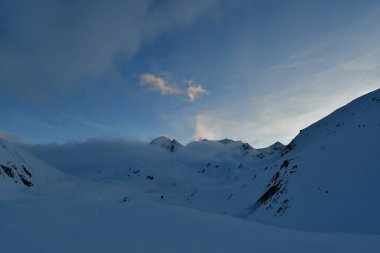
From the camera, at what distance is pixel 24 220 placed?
1319cm

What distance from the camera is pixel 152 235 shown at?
429 inches

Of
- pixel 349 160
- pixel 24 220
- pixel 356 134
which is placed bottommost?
pixel 24 220

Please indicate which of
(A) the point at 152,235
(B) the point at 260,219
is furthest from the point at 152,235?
(B) the point at 260,219

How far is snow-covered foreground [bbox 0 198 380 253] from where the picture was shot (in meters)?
9.58

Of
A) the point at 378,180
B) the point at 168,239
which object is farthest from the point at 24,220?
the point at 378,180

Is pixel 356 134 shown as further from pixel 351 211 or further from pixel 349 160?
pixel 351 211

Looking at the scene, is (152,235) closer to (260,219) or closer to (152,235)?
(152,235)

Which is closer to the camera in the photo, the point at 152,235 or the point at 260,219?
the point at 152,235

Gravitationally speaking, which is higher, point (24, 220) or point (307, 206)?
point (307, 206)

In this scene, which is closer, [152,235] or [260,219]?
[152,235]

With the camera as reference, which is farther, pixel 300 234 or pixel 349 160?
pixel 349 160

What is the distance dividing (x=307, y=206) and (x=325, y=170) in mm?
4255

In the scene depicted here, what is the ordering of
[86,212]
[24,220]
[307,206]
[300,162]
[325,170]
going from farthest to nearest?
1. [300,162]
2. [325,170]
3. [307,206]
4. [86,212]
5. [24,220]

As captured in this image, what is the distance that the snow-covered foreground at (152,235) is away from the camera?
9.58 metres
